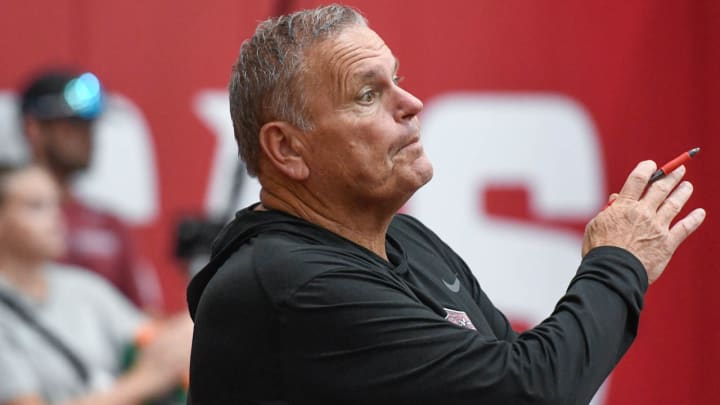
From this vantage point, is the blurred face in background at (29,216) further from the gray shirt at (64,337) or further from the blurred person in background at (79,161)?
the blurred person in background at (79,161)

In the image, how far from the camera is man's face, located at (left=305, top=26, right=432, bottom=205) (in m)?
1.58

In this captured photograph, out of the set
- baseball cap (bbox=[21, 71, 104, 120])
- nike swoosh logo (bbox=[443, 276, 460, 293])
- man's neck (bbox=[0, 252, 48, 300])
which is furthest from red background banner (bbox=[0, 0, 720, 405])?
nike swoosh logo (bbox=[443, 276, 460, 293])

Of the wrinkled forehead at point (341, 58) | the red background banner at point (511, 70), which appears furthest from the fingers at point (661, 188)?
the red background banner at point (511, 70)

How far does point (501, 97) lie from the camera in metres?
3.88

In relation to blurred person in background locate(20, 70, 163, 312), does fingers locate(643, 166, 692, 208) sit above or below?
above

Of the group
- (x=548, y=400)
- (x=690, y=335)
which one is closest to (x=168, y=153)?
(x=690, y=335)

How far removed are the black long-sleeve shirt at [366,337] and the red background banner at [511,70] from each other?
Result: 225cm

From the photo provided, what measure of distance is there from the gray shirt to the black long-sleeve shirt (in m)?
1.54

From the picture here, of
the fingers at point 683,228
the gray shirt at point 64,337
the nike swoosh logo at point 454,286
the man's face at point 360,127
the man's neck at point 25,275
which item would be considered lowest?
the gray shirt at point 64,337

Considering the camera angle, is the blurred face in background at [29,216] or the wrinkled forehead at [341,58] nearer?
the wrinkled forehead at [341,58]

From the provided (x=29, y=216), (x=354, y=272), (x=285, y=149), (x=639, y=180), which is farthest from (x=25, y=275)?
(x=639, y=180)

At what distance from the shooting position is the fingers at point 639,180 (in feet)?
5.21

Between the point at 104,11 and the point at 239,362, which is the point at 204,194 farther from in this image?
the point at 239,362

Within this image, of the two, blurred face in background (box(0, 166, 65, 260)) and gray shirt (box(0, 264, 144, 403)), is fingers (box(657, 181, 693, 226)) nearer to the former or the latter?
gray shirt (box(0, 264, 144, 403))
